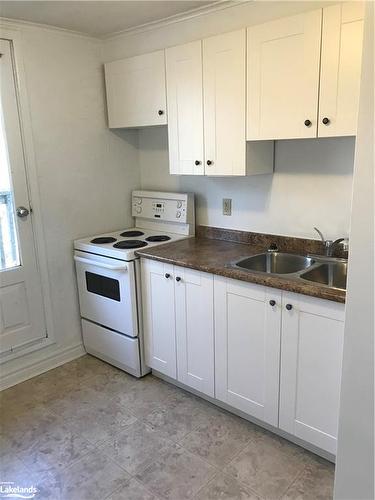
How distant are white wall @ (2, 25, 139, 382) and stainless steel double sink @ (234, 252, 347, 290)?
4.31 feet

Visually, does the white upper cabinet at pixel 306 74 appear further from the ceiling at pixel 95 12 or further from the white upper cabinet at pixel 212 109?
the ceiling at pixel 95 12

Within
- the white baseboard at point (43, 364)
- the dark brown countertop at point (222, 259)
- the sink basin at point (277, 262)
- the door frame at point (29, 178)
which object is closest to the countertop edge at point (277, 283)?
the dark brown countertop at point (222, 259)

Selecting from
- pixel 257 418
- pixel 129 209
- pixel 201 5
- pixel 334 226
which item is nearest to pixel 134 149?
pixel 129 209

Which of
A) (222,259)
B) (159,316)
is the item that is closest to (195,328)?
(159,316)

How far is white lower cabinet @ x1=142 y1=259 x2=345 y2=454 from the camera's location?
6.05 ft

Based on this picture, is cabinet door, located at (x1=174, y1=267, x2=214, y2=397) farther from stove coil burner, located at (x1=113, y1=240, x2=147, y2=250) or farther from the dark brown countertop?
stove coil burner, located at (x1=113, y1=240, x2=147, y2=250)

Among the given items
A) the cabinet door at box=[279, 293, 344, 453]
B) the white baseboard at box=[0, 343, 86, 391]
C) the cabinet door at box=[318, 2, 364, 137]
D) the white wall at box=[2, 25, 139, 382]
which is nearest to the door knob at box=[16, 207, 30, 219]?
the white wall at box=[2, 25, 139, 382]

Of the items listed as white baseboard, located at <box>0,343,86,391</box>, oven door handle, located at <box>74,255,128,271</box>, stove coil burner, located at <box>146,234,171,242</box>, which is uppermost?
stove coil burner, located at <box>146,234,171,242</box>

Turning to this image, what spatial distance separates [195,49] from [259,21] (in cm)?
38

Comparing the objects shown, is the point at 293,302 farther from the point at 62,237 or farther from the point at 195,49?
the point at 62,237

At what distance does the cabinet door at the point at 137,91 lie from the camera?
2.56m

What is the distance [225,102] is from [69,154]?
1.21m

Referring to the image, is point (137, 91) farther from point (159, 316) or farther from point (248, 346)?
point (248, 346)

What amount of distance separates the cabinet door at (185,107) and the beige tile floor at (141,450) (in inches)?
58.6
